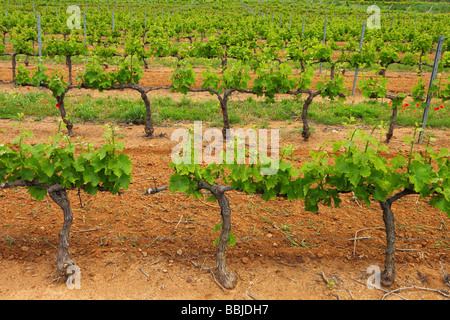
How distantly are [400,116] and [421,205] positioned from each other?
14.8ft

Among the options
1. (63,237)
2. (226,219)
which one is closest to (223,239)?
(226,219)

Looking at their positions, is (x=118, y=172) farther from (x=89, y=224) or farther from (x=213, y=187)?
(x=89, y=224)

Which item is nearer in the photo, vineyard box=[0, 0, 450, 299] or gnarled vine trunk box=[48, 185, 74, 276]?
vineyard box=[0, 0, 450, 299]

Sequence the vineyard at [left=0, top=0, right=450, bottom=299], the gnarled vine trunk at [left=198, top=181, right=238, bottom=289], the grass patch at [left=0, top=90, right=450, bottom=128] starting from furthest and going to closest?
the grass patch at [left=0, top=90, right=450, bottom=128]
the gnarled vine trunk at [left=198, top=181, right=238, bottom=289]
the vineyard at [left=0, top=0, right=450, bottom=299]

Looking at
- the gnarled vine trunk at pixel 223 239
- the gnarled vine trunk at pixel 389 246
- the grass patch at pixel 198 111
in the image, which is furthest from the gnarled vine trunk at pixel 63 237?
the grass patch at pixel 198 111

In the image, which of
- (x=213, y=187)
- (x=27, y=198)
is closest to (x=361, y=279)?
(x=213, y=187)

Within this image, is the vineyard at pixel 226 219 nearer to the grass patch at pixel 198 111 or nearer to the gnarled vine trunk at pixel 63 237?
the gnarled vine trunk at pixel 63 237

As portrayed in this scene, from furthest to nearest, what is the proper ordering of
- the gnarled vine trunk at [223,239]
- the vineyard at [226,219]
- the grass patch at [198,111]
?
the grass patch at [198,111] < the gnarled vine trunk at [223,239] < the vineyard at [226,219]

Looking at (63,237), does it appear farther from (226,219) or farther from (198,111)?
(198,111)

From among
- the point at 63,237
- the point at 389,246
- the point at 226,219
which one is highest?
the point at 226,219

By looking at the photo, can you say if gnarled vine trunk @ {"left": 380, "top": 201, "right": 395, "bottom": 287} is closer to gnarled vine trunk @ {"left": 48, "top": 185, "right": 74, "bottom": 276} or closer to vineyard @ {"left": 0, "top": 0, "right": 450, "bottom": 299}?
vineyard @ {"left": 0, "top": 0, "right": 450, "bottom": 299}

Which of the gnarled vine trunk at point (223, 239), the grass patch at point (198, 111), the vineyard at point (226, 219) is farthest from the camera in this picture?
the grass patch at point (198, 111)

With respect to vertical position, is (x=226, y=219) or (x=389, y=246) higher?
(x=226, y=219)

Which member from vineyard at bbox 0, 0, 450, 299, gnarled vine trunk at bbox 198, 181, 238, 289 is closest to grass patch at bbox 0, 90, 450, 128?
vineyard at bbox 0, 0, 450, 299
